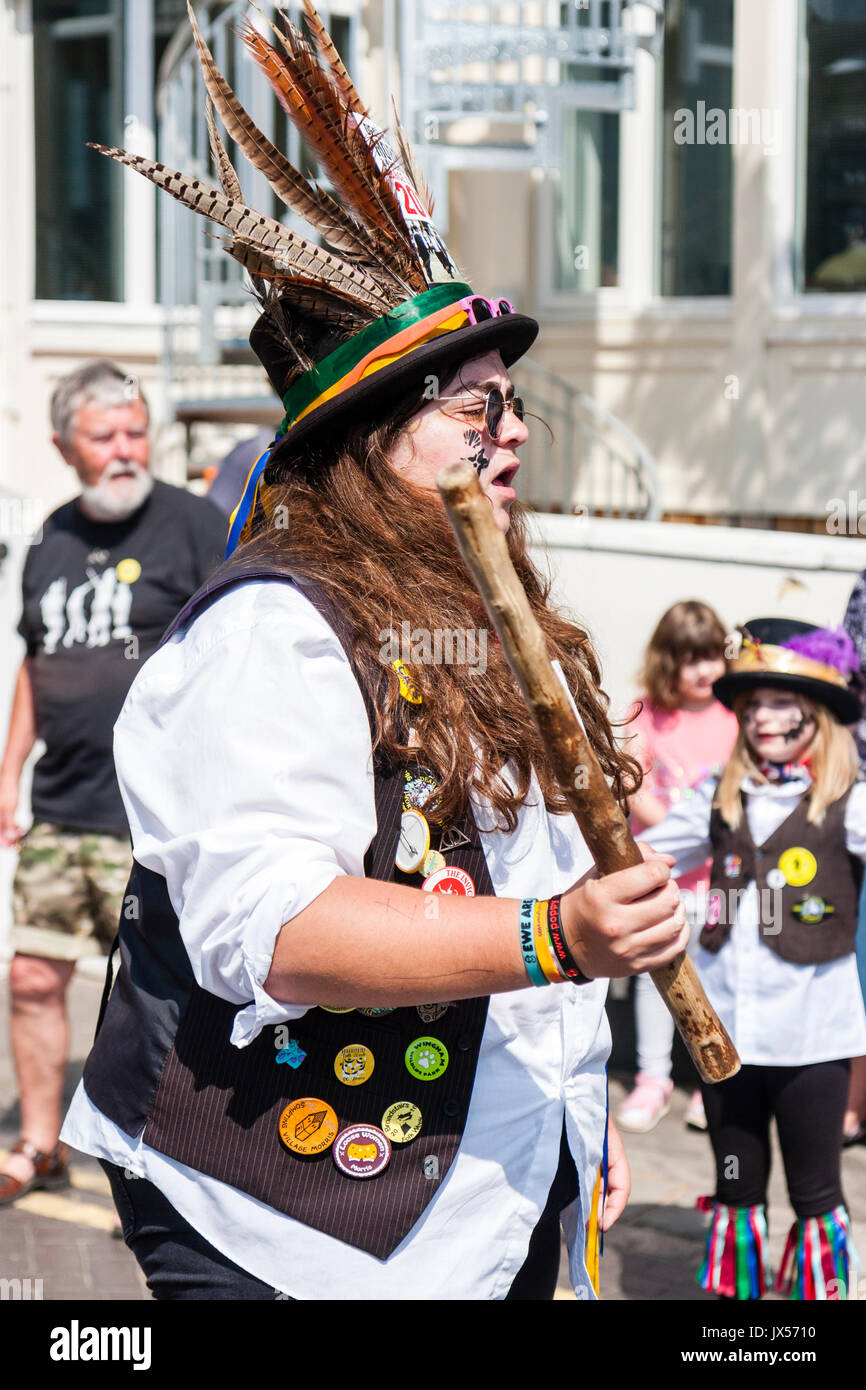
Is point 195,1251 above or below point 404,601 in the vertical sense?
below

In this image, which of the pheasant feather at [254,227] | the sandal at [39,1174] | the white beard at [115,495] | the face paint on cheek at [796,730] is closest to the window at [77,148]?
the white beard at [115,495]

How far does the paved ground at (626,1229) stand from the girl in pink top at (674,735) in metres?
0.18

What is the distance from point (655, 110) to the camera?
1088 cm

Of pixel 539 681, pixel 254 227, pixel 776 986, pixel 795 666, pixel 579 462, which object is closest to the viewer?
pixel 539 681

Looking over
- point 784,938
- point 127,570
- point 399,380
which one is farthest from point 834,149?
point 399,380

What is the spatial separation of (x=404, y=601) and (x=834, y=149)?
29.1ft

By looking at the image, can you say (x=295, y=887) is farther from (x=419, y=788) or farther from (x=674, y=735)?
(x=674, y=735)

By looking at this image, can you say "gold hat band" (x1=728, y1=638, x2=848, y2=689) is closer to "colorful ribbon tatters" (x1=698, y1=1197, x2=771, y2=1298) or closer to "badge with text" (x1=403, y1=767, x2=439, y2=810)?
"colorful ribbon tatters" (x1=698, y1=1197, x2=771, y2=1298)

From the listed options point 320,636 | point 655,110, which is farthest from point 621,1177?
point 655,110

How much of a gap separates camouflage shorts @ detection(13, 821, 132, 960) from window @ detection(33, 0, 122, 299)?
301 inches

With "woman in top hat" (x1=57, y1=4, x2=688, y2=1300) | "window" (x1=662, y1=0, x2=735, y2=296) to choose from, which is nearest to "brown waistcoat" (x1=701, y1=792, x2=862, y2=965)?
"woman in top hat" (x1=57, y1=4, x2=688, y2=1300)

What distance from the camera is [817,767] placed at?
407 centimetres

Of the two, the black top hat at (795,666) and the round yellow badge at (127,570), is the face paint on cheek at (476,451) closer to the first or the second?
the black top hat at (795,666)
